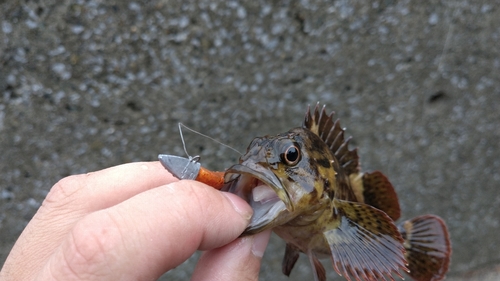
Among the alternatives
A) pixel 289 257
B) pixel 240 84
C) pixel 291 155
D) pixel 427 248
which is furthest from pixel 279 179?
pixel 240 84

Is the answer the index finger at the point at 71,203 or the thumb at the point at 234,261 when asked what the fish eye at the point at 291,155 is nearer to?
the thumb at the point at 234,261

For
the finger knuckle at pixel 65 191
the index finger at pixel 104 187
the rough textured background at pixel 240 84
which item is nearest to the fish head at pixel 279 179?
the index finger at pixel 104 187

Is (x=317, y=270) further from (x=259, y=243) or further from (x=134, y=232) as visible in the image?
(x=134, y=232)

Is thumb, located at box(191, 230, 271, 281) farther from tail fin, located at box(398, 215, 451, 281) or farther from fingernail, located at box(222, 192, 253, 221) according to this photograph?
tail fin, located at box(398, 215, 451, 281)

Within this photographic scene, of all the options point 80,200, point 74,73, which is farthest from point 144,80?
point 80,200

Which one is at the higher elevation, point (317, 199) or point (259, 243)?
point (317, 199)

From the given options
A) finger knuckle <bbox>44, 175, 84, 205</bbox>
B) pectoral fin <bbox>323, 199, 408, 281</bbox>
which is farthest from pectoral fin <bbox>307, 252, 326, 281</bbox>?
finger knuckle <bbox>44, 175, 84, 205</bbox>

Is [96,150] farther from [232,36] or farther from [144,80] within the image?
[232,36]
